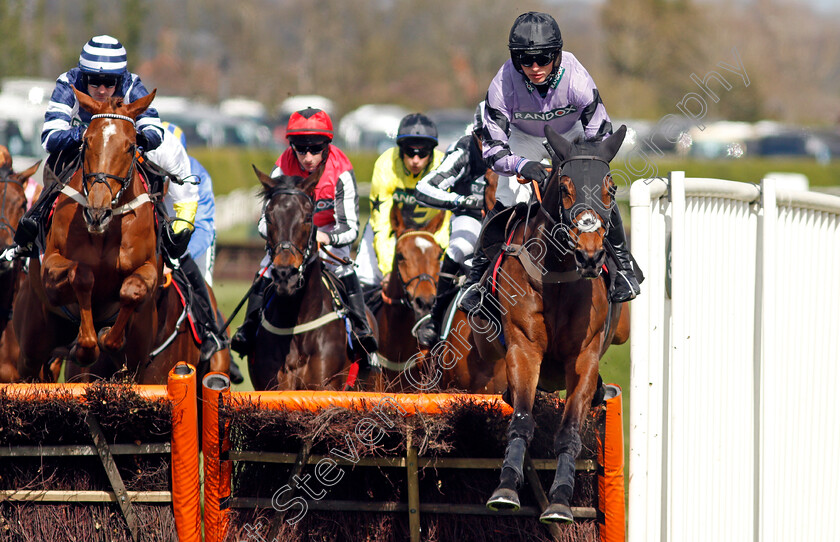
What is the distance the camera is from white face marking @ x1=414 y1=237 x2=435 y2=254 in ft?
21.5

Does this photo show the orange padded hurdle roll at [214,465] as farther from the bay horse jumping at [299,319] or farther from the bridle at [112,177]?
the bridle at [112,177]

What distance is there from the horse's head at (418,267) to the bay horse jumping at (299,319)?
2.44ft

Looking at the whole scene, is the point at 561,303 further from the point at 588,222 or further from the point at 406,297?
the point at 406,297

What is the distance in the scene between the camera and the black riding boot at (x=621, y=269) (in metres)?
4.26

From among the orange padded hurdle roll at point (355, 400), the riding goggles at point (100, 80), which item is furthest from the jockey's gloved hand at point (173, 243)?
the orange padded hurdle roll at point (355, 400)

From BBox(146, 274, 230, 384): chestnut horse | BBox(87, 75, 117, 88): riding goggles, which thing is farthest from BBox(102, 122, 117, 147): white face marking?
BBox(146, 274, 230, 384): chestnut horse

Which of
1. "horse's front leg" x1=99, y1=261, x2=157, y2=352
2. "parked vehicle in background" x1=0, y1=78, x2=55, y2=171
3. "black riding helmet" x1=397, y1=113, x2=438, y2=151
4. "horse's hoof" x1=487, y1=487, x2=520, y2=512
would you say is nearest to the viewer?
"horse's hoof" x1=487, y1=487, x2=520, y2=512

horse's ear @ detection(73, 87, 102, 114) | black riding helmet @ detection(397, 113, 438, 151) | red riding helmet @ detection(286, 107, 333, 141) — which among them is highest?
black riding helmet @ detection(397, 113, 438, 151)

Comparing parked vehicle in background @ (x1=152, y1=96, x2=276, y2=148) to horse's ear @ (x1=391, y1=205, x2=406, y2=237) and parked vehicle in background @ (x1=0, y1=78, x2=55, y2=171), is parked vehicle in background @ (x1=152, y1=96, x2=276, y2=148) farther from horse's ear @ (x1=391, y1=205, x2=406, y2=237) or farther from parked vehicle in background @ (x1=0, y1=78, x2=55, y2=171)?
horse's ear @ (x1=391, y1=205, x2=406, y2=237)

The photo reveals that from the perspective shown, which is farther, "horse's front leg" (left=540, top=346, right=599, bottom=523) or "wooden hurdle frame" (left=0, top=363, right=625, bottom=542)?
"wooden hurdle frame" (left=0, top=363, right=625, bottom=542)

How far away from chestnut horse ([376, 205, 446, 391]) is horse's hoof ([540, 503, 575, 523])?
247 cm

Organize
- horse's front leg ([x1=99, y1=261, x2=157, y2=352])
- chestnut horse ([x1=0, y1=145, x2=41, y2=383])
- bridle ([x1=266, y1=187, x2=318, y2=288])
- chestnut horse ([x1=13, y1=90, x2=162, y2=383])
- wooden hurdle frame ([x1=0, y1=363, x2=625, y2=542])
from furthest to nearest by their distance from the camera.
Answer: chestnut horse ([x1=0, y1=145, x2=41, y2=383]) → bridle ([x1=266, y1=187, x2=318, y2=288]) → horse's front leg ([x1=99, y1=261, x2=157, y2=352]) → chestnut horse ([x1=13, y1=90, x2=162, y2=383]) → wooden hurdle frame ([x1=0, y1=363, x2=625, y2=542])

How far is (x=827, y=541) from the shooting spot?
4941mm

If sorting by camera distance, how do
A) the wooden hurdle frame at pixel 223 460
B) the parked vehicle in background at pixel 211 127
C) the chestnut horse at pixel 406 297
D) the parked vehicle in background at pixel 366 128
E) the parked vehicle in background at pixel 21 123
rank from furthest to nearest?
the parked vehicle in background at pixel 366 128 → the parked vehicle in background at pixel 211 127 → the parked vehicle in background at pixel 21 123 → the chestnut horse at pixel 406 297 → the wooden hurdle frame at pixel 223 460
